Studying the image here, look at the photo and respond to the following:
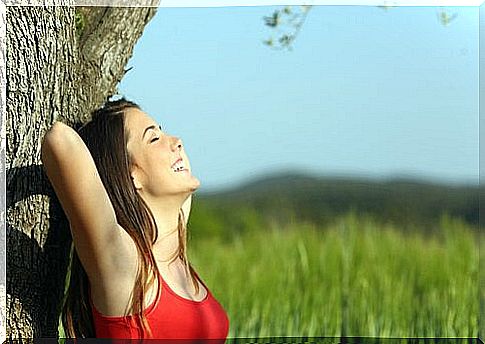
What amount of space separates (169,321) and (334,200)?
4.41 ft

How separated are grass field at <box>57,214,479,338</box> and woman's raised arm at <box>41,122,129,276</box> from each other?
1042 millimetres

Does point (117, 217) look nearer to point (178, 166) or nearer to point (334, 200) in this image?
point (178, 166)

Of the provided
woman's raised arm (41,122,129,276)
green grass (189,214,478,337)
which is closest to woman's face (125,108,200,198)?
woman's raised arm (41,122,129,276)

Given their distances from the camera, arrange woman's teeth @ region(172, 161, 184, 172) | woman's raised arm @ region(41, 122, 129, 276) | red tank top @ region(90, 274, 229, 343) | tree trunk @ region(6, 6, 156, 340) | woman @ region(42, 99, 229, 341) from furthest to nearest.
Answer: woman's teeth @ region(172, 161, 184, 172), tree trunk @ region(6, 6, 156, 340), red tank top @ region(90, 274, 229, 343), woman @ region(42, 99, 229, 341), woman's raised arm @ region(41, 122, 129, 276)

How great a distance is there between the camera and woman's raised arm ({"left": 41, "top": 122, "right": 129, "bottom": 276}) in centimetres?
490

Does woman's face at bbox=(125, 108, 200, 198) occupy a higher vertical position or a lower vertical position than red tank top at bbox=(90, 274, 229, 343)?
higher

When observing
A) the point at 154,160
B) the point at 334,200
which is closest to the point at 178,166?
the point at 154,160

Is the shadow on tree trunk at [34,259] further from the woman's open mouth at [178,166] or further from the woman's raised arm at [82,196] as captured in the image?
the woman's open mouth at [178,166]

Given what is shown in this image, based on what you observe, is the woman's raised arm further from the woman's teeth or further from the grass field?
the grass field

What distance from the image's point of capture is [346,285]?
6.45 meters

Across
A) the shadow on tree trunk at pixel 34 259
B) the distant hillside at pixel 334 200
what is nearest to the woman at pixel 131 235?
the shadow on tree trunk at pixel 34 259

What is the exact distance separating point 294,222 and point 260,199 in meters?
0.24

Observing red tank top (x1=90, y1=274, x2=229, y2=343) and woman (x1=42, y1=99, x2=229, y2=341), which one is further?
red tank top (x1=90, y1=274, x2=229, y2=343)

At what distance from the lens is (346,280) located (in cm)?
647
